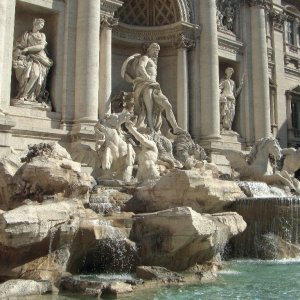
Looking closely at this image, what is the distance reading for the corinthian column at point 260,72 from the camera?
23062mm

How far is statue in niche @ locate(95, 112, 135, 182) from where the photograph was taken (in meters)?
14.4

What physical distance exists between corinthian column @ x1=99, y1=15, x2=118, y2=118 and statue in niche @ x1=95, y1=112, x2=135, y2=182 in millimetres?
2854

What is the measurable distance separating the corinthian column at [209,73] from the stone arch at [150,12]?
887mm

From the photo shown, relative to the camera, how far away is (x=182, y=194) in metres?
12.2

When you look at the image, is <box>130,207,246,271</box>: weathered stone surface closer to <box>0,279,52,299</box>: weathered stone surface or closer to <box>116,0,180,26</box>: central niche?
<box>0,279,52,299</box>: weathered stone surface

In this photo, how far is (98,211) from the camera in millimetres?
11406

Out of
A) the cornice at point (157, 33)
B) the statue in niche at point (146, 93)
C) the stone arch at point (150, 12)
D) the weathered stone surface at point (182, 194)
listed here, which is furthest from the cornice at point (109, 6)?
the weathered stone surface at point (182, 194)

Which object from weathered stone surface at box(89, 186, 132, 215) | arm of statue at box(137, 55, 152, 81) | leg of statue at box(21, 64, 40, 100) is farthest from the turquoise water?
arm of statue at box(137, 55, 152, 81)

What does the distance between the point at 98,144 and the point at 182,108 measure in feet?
22.2

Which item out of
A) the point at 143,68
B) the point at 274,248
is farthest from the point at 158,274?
the point at 143,68

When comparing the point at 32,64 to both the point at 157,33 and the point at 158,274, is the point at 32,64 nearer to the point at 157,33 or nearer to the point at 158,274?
the point at 157,33

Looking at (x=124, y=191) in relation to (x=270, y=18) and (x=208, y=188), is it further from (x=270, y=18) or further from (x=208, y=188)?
(x=270, y=18)

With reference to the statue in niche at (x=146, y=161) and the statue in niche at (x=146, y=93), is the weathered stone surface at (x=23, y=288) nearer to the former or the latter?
the statue in niche at (x=146, y=161)

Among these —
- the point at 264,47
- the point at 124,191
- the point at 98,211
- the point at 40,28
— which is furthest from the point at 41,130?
the point at 264,47
